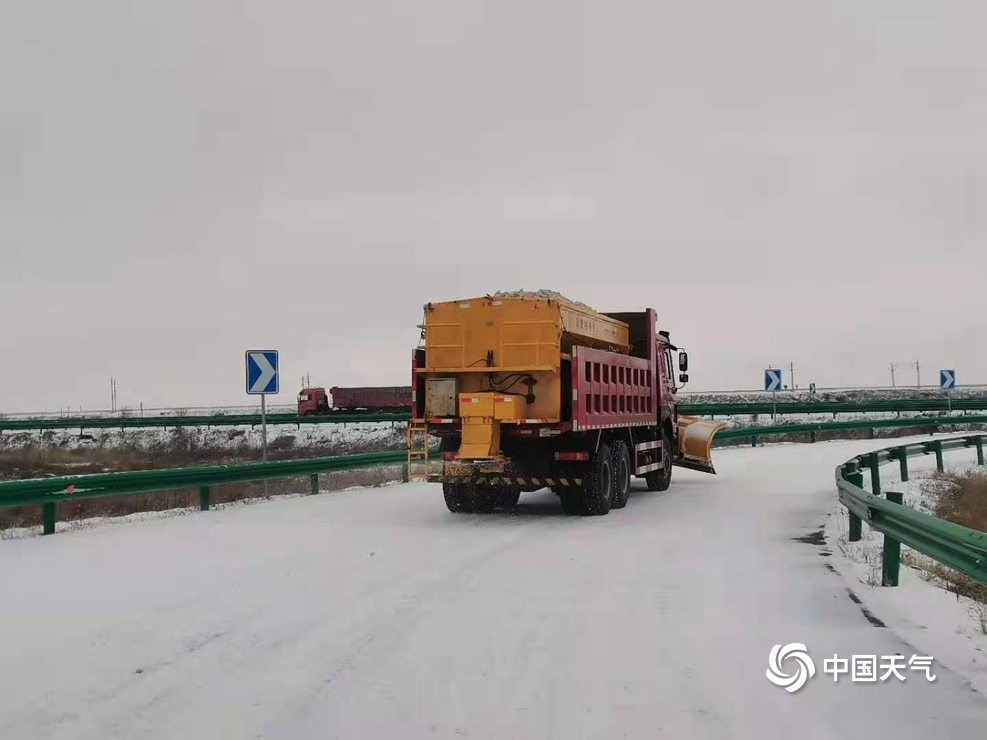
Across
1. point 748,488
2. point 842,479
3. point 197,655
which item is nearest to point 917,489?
point 748,488

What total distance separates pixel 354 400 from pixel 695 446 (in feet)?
167

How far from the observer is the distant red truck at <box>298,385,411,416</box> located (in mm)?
68562

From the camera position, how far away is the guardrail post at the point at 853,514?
11438 mm

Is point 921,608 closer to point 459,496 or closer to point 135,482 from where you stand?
point 459,496

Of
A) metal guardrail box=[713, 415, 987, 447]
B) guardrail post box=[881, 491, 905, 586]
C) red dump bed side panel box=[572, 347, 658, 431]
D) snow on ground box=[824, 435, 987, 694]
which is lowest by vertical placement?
snow on ground box=[824, 435, 987, 694]

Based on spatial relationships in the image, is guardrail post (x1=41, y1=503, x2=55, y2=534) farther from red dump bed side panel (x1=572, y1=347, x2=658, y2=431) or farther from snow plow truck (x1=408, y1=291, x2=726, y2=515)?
red dump bed side panel (x1=572, y1=347, x2=658, y2=431)

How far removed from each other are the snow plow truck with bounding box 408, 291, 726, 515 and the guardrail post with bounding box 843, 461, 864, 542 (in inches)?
148

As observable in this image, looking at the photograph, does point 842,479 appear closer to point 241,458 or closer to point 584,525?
point 584,525

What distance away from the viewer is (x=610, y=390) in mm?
15477

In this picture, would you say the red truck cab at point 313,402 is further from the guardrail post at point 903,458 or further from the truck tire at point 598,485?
the truck tire at point 598,485

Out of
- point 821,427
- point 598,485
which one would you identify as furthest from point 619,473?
point 821,427

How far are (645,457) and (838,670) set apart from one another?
12.2 m

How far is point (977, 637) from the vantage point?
668 centimetres

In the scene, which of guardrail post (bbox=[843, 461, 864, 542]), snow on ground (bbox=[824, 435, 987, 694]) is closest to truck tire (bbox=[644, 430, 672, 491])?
guardrail post (bbox=[843, 461, 864, 542])
